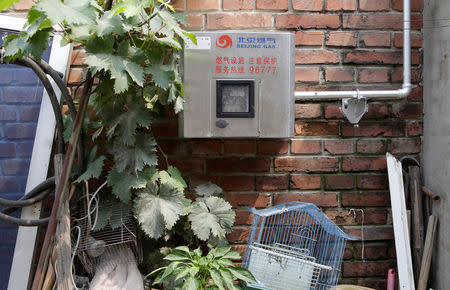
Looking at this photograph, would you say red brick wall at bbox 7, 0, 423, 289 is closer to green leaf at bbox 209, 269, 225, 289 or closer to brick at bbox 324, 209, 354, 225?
brick at bbox 324, 209, 354, 225

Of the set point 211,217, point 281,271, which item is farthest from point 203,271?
point 281,271

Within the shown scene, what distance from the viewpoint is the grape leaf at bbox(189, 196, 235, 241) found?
5.34 feet

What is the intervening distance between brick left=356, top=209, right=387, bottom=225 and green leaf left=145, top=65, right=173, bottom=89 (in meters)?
1.06

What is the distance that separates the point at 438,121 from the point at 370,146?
0.30m

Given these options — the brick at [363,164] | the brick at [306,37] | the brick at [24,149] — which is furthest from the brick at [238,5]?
the brick at [24,149]

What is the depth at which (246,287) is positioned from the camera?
162cm

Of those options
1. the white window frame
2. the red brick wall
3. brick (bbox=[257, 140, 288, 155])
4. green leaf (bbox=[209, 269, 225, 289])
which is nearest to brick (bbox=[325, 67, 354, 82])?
the red brick wall

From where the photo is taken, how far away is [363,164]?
2.01 metres

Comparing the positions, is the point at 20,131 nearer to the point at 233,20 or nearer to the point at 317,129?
the point at 233,20

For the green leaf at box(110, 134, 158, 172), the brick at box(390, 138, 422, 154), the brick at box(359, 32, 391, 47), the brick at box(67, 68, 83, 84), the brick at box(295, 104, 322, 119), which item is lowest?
the green leaf at box(110, 134, 158, 172)

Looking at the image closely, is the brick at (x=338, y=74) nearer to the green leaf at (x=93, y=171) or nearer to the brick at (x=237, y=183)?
the brick at (x=237, y=183)

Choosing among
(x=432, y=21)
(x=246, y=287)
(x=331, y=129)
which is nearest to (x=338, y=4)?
(x=432, y=21)

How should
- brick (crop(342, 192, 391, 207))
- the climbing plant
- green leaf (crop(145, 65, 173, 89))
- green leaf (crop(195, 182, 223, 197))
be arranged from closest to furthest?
the climbing plant → green leaf (crop(145, 65, 173, 89)) → green leaf (crop(195, 182, 223, 197)) → brick (crop(342, 192, 391, 207))

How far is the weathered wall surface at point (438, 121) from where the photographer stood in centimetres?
181
